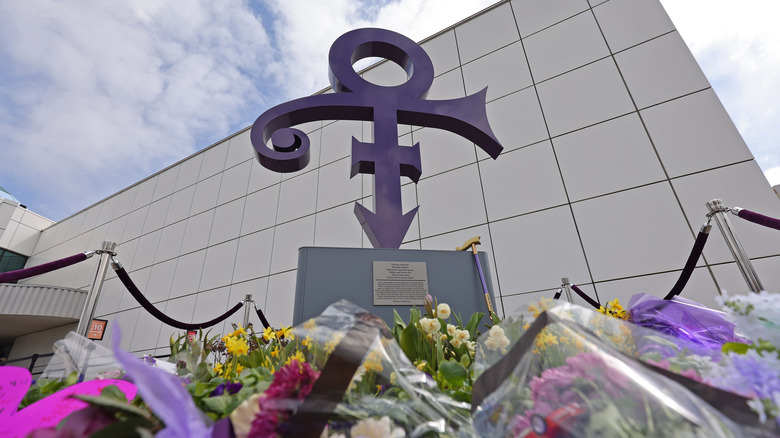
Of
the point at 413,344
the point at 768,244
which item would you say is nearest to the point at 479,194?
the point at 768,244

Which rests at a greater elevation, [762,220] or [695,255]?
[762,220]

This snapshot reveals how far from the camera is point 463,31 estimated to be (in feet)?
17.1

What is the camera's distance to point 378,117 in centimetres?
265

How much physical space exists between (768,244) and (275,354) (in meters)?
3.87

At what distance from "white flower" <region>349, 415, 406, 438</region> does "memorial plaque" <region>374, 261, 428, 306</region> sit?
4.77 ft

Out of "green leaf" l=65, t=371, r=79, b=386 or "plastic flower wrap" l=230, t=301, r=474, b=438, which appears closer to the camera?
"plastic flower wrap" l=230, t=301, r=474, b=438

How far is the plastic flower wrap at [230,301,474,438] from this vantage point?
1.15ft

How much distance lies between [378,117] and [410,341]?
6.90 ft

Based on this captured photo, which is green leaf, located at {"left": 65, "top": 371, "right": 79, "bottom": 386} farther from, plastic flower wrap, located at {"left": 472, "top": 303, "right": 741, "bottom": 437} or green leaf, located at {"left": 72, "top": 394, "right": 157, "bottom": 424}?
plastic flower wrap, located at {"left": 472, "top": 303, "right": 741, "bottom": 437}

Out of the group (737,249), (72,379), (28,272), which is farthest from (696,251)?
(28,272)

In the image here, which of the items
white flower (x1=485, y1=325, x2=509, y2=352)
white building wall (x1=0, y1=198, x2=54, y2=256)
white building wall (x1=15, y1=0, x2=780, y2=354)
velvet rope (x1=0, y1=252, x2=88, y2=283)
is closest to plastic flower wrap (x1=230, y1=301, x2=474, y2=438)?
white flower (x1=485, y1=325, x2=509, y2=352)

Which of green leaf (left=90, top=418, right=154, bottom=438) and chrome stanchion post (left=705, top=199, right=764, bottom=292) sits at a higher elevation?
chrome stanchion post (left=705, top=199, right=764, bottom=292)

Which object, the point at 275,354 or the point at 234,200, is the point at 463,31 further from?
the point at 275,354

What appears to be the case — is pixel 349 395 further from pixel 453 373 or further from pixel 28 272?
pixel 28 272
